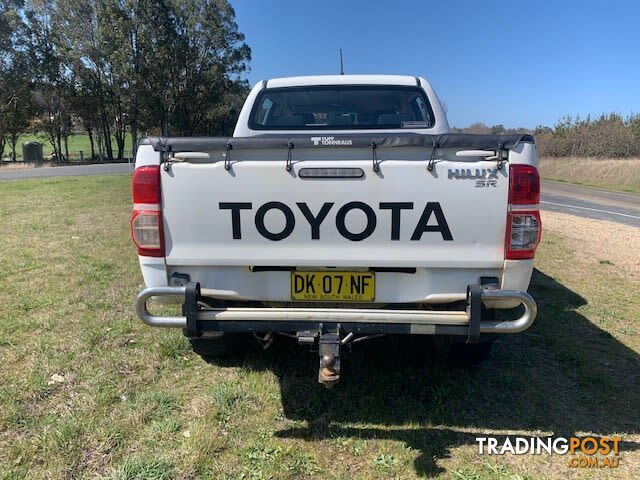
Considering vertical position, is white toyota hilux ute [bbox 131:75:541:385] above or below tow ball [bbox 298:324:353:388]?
above

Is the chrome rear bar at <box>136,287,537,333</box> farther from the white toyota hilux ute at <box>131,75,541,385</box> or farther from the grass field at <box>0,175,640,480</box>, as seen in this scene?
the grass field at <box>0,175,640,480</box>

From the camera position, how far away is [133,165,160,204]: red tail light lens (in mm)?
2688

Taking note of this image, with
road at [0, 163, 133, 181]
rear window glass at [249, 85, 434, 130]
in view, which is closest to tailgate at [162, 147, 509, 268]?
rear window glass at [249, 85, 434, 130]

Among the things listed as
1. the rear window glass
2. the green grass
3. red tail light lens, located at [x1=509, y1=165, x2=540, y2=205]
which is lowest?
red tail light lens, located at [x1=509, y1=165, x2=540, y2=205]

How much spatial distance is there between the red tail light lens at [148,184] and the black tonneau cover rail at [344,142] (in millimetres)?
119

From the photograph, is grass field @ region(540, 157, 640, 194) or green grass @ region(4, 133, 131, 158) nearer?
grass field @ region(540, 157, 640, 194)

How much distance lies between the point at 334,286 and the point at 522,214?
107cm

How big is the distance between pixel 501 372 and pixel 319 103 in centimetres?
283

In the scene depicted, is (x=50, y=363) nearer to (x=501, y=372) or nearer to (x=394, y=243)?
(x=394, y=243)

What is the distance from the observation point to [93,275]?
5871 millimetres

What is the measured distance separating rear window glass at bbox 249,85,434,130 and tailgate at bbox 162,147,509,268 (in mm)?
2102

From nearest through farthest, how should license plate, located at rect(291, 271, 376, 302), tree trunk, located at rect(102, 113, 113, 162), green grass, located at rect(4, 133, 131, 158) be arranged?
license plate, located at rect(291, 271, 376, 302), green grass, located at rect(4, 133, 131, 158), tree trunk, located at rect(102, 113, 113, 162)

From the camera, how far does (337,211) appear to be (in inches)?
106

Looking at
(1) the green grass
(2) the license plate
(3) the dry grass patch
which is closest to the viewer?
(2) the license plate
